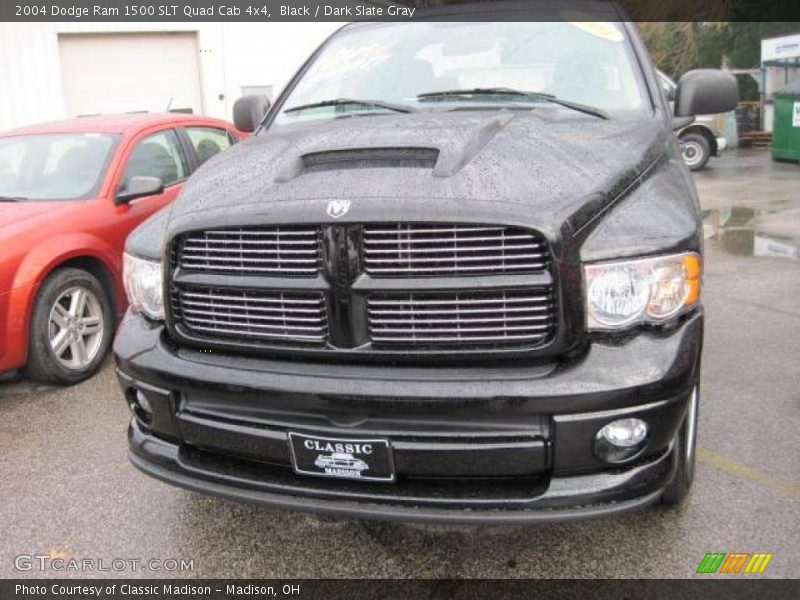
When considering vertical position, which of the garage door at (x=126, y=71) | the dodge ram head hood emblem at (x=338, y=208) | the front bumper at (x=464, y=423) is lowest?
the front bumper at (x=464, y=423)

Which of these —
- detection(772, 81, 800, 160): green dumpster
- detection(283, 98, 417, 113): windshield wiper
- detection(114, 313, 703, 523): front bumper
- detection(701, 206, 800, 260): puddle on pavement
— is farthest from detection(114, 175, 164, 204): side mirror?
detection(772, 81, 800, 160): green dumpster

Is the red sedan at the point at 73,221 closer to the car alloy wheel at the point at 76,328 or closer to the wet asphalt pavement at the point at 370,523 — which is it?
the car alloy wheel at the point at 76,328

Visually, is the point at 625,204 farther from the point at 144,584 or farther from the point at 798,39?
the point at 798,39

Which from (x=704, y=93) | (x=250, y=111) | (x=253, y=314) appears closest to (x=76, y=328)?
(x=250, y=111)

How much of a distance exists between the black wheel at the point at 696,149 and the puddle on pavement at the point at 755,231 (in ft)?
16.6

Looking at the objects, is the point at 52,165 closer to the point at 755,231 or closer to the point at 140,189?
the point at 140,189

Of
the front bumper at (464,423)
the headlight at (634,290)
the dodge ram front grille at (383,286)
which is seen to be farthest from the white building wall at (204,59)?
the headlight at (634,290)

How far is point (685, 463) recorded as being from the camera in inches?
109

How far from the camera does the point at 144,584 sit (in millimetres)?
2676

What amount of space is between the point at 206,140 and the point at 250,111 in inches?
94.5

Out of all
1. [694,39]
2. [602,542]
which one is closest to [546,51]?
[602,542]

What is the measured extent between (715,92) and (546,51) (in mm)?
922

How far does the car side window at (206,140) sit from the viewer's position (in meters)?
6.19

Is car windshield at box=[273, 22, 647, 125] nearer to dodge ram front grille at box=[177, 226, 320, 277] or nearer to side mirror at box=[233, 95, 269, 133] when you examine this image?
side mirror at box=[233, 95, 269, 133]
